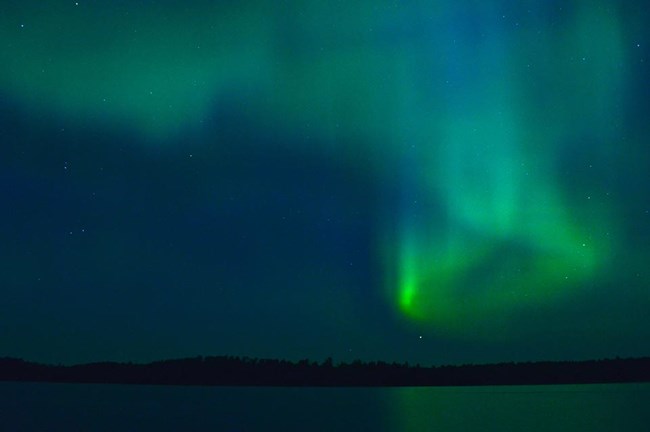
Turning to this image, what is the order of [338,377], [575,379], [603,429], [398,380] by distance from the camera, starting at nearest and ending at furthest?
1. [603,429]
2. [575,379]
3. [398,380]
4. [338,377]

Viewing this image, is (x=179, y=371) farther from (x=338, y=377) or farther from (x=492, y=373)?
(x=492, y=373)

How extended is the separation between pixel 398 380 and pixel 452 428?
98.1m

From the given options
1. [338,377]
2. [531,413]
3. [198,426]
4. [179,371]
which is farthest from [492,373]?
[198,426]

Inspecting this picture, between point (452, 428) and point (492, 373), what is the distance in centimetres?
10682

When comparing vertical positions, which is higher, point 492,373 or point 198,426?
point 492,373

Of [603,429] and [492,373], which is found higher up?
[492,373]

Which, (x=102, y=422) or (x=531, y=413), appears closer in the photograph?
(x=102, y=422)

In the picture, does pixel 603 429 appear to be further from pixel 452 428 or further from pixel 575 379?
pixel 575 379

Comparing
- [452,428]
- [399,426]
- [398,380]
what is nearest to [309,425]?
[399,426]

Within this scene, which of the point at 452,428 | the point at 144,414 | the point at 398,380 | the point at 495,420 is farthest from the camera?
the point at 398,380

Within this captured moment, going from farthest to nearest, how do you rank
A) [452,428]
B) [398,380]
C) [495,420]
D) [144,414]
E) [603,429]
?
[398,380], [144,414], [495,420], [452,428], [603,429]

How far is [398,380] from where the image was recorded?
138 metres

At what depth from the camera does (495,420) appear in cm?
4944

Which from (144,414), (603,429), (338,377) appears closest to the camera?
(603,429)
